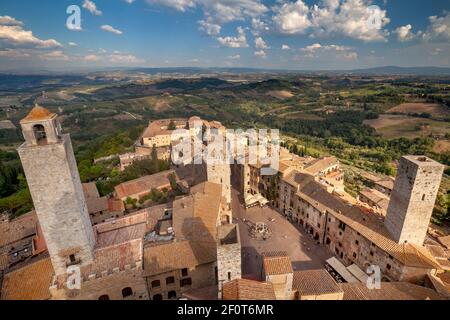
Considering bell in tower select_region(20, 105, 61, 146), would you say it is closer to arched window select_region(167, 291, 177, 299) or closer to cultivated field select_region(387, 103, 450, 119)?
arched window select_region(167, 291, 177, 299)

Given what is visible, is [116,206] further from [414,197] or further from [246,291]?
[414,197]

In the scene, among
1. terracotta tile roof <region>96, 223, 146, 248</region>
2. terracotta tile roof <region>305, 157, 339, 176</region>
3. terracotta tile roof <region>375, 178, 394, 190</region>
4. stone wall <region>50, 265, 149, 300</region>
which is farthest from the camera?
terracotta tile roof <region>375, 178, 394, 190</region>

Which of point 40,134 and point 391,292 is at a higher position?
point 40,134

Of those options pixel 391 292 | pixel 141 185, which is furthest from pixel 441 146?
pixel 141 185

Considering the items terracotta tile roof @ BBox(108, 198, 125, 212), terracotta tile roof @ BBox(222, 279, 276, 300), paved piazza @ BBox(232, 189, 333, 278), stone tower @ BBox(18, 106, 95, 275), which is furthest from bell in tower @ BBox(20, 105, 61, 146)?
terracotta tile roof @ BBox(108, 198, 125, 212)

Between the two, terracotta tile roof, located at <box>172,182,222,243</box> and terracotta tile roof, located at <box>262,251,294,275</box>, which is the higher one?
terracotta tile roof, located at <box>262,251,294,275</box>

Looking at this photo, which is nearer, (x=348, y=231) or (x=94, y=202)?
(x=348, y=231)
